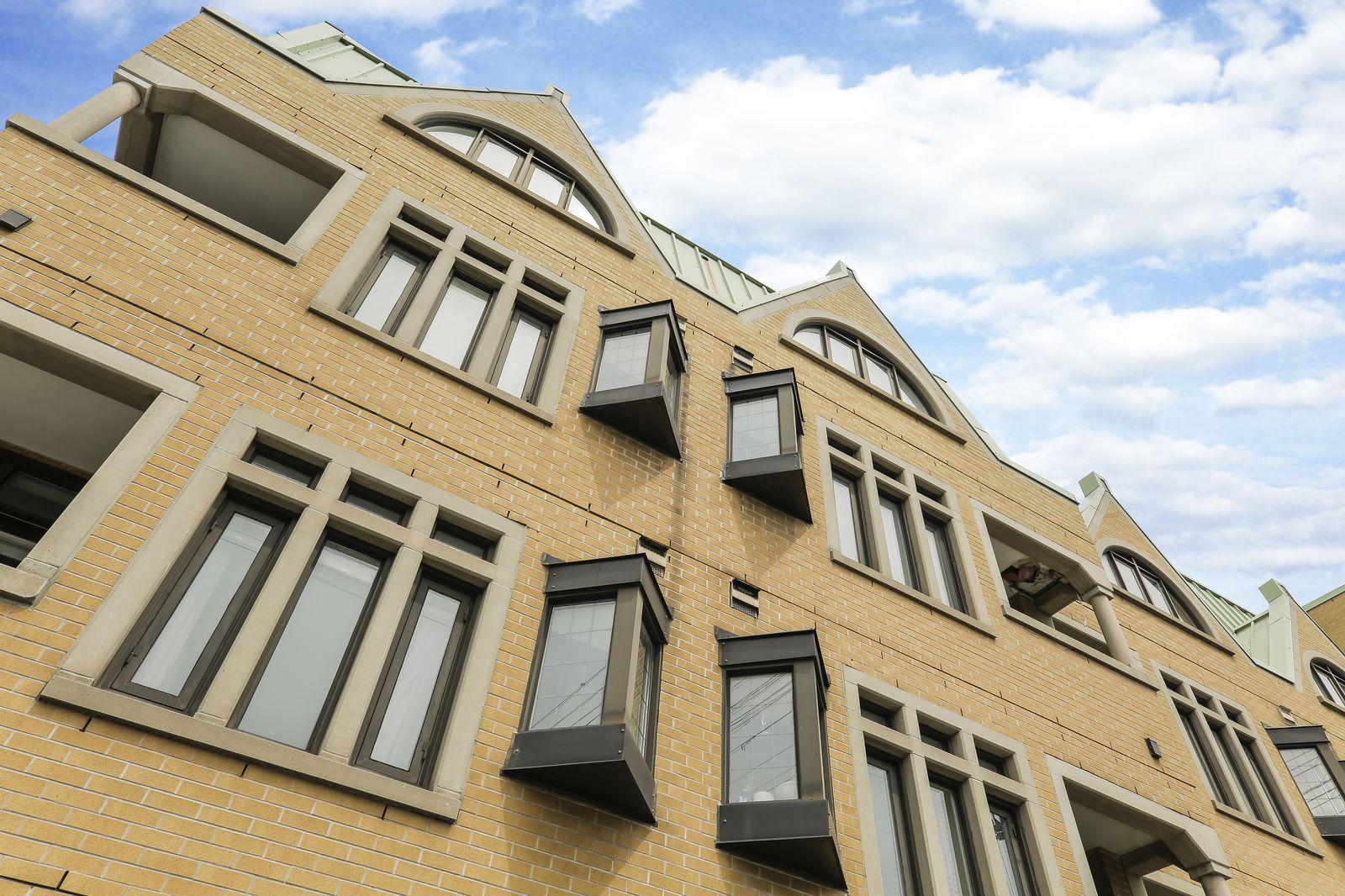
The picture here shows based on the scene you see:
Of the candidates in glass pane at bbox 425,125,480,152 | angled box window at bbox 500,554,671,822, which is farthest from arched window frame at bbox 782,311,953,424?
angled box window at bbox 500,554,671,822

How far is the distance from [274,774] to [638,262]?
8.83 metres

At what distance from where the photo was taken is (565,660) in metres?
6.91

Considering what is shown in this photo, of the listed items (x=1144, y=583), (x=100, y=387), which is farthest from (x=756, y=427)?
(x=1144, y=583)

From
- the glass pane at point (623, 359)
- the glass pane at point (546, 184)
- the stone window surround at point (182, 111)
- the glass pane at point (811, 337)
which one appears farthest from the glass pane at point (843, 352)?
the stone window surround at point (182, 111)

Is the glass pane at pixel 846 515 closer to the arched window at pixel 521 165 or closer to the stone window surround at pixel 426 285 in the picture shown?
the stone window surround at pixel 426 285

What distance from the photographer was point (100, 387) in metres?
6.73

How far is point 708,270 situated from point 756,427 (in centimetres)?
556

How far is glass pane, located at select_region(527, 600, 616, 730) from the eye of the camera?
6.52 metres

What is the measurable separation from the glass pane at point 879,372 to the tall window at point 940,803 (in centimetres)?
671

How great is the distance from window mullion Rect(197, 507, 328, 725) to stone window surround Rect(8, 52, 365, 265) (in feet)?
10.9

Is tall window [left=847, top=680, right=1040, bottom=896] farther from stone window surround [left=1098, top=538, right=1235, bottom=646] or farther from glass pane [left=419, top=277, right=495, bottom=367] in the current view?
stone window surround [left=1098, top=538, right=1235, bottom=646]

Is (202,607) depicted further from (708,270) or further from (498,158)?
(708,270)

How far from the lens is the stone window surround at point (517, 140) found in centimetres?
1120

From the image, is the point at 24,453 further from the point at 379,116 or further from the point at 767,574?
the point at 767,574
